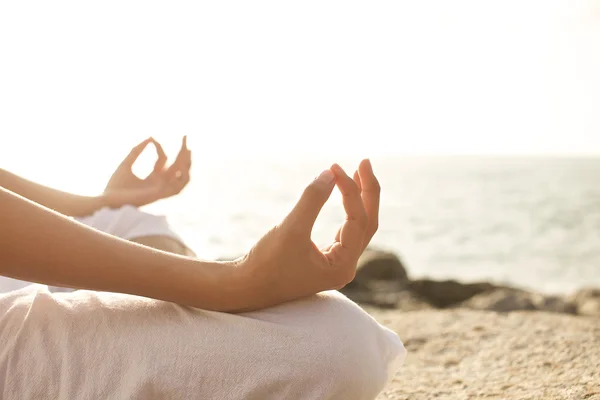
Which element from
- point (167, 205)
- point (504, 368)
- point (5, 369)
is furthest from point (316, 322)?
point (167, 205)

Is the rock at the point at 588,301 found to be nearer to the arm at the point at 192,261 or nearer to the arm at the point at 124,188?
the arm at the point at 124,188

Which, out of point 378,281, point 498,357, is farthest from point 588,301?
point 498,357

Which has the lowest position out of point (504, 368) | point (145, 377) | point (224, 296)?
point (504, 368)

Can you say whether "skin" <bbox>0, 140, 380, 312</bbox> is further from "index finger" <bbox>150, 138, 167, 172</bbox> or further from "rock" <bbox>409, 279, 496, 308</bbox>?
"rock" <bbox>409, 279, 496, 308</bbox>

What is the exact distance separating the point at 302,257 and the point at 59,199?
1103mm

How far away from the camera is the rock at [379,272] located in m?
5.19

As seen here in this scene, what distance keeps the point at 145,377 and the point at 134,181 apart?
1.21 m

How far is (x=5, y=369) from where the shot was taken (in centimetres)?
101

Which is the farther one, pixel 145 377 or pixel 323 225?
pixel 323 225

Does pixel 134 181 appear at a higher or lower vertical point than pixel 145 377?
higher

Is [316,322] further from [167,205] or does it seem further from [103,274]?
[167,205]

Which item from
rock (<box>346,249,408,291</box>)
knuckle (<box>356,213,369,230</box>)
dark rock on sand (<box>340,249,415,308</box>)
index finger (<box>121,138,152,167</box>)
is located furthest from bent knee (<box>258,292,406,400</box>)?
rock (<box>346,249,408,291</box>)

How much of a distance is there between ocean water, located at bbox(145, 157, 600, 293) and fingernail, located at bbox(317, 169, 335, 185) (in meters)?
6.05

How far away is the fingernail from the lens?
1.06 m
